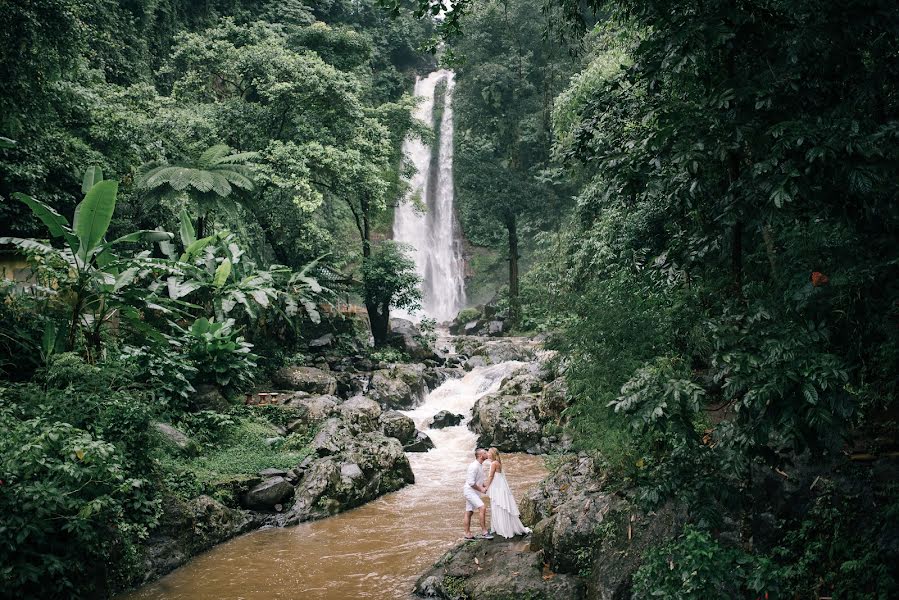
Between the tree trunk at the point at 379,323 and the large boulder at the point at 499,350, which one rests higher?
the tree trunk at the point at 379,323

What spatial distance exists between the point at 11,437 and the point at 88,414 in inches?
42.4

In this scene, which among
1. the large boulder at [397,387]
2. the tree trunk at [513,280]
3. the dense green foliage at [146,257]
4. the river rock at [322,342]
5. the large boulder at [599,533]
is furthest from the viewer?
the tree trunk at [513,280]

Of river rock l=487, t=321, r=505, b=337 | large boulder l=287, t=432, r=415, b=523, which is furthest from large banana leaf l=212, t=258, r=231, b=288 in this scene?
river rock l=487, t=321, r=505, b=337

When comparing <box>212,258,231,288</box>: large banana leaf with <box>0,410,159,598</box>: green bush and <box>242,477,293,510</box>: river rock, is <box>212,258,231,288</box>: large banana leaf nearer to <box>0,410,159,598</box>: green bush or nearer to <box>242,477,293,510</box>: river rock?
<box>242,477,293,510</box>: river rock

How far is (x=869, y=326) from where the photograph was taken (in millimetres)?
3947

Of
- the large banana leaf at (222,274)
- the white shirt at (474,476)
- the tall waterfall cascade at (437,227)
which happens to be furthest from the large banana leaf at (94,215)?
the tall waterfall cascade at (437,227)

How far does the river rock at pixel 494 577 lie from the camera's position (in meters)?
5.52

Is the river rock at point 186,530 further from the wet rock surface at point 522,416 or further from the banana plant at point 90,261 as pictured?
the wet rock surface at point 522,416

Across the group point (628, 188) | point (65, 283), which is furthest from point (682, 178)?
point (65, 283)

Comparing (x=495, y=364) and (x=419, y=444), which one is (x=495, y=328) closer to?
(x=495, y=364)

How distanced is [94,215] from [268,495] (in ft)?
14.7

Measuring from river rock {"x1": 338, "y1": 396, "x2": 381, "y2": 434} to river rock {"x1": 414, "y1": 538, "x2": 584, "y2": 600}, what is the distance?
540cm

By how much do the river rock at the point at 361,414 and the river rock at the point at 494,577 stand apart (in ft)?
17.7

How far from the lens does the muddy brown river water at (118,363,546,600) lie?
6598mm
